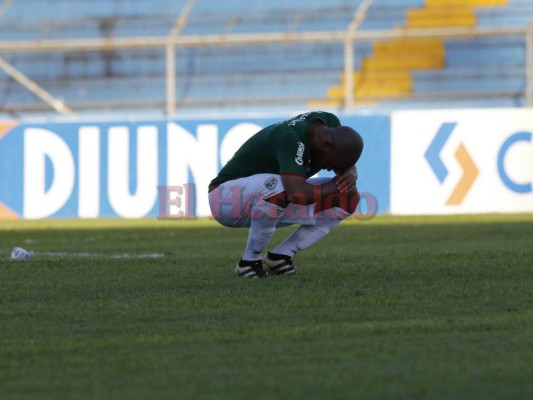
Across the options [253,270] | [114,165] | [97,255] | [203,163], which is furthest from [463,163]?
[253,270]

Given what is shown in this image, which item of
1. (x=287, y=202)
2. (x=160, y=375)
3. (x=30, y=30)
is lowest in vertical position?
(x=160, y=375)

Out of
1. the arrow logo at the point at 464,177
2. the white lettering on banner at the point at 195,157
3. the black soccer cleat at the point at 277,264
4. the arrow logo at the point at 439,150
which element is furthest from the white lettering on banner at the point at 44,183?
the black soccer cleat at the point at 277,264

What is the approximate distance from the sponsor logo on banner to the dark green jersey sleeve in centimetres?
1172

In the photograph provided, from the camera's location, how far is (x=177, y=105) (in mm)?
23859

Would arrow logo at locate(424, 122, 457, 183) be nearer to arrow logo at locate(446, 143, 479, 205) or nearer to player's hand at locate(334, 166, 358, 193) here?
arrow logo at locate(446, 143, 479, 205)

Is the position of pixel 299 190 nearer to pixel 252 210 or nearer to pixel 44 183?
pixel 252 210

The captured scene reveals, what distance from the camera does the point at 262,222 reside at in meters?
7.17

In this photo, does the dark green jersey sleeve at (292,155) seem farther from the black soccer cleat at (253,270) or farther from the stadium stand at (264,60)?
the stadium stand at (264,60)

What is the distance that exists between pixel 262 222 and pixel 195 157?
12.3 m

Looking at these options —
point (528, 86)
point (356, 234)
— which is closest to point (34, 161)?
point (356, 234)

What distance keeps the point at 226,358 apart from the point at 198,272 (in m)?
3.54

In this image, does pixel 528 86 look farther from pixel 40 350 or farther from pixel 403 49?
pixel 40 350

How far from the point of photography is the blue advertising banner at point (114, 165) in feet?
63.3

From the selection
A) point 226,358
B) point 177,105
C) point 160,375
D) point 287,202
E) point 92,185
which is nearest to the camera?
point 160,375
